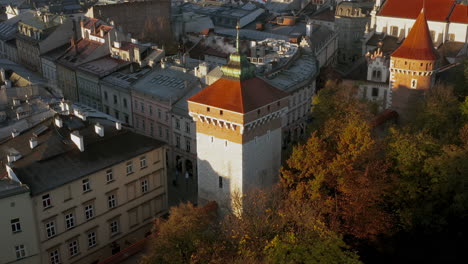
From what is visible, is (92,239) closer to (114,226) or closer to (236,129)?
(114,226)

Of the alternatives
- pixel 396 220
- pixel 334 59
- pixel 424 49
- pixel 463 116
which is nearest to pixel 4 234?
pixel 396 220

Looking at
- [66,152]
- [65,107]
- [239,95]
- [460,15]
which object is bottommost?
[66,152]

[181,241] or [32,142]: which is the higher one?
[32,142]

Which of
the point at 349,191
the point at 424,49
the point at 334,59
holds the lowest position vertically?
the point at 334,59

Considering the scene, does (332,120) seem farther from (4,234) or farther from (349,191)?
(4,234)

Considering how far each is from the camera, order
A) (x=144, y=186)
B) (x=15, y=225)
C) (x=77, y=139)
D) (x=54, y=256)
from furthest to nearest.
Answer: (x=144, y=186) → (x=77, y=139) → (x=54, y=256) → (x=15, y=225)

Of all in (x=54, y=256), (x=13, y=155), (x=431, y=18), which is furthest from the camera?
(x=431, y=18)

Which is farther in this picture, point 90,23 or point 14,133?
point 90,23

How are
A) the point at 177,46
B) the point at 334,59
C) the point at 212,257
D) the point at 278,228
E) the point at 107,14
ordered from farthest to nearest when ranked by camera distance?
the point at 334,59, the point at 177,46, the point at 107,14, the point at 278,228, the point at 212,257

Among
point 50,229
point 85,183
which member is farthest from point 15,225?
point 85,183
